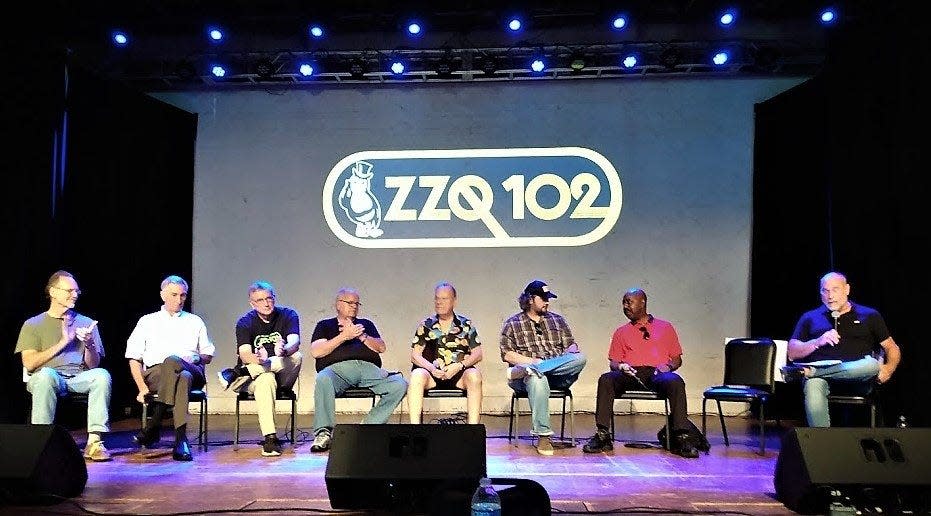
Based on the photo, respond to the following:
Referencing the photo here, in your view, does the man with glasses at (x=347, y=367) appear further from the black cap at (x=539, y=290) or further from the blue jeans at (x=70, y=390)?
the blue jeans at (x=70, y=390)

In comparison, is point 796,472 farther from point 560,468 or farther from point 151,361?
point 151,361

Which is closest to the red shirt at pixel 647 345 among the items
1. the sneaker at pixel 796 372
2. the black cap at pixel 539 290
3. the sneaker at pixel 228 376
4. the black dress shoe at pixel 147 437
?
the black cap at pixel 539 290

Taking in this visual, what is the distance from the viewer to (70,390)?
15.7ft

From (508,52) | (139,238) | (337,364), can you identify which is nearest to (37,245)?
(139,238)

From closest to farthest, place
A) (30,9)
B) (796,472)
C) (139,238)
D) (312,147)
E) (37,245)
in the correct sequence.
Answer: (796,472) < (37,245) < (30,9) < (139,238) < (312,147)

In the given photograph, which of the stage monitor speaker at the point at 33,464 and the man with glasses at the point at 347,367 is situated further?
the man with glasses at the point at 347,367

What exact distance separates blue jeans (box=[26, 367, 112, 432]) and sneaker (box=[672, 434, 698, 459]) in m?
3.60

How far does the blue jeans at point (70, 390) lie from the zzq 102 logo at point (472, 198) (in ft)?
9.56

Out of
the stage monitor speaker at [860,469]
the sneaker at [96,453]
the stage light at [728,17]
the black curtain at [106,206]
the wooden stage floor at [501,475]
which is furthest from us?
the stage light at [728,17]

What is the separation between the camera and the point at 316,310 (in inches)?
283

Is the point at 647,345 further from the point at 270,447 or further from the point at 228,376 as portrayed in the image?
the point at 228,376

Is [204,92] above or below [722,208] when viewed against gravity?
above

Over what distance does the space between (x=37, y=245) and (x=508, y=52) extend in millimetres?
4161

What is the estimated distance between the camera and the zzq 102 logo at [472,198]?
7113mm
